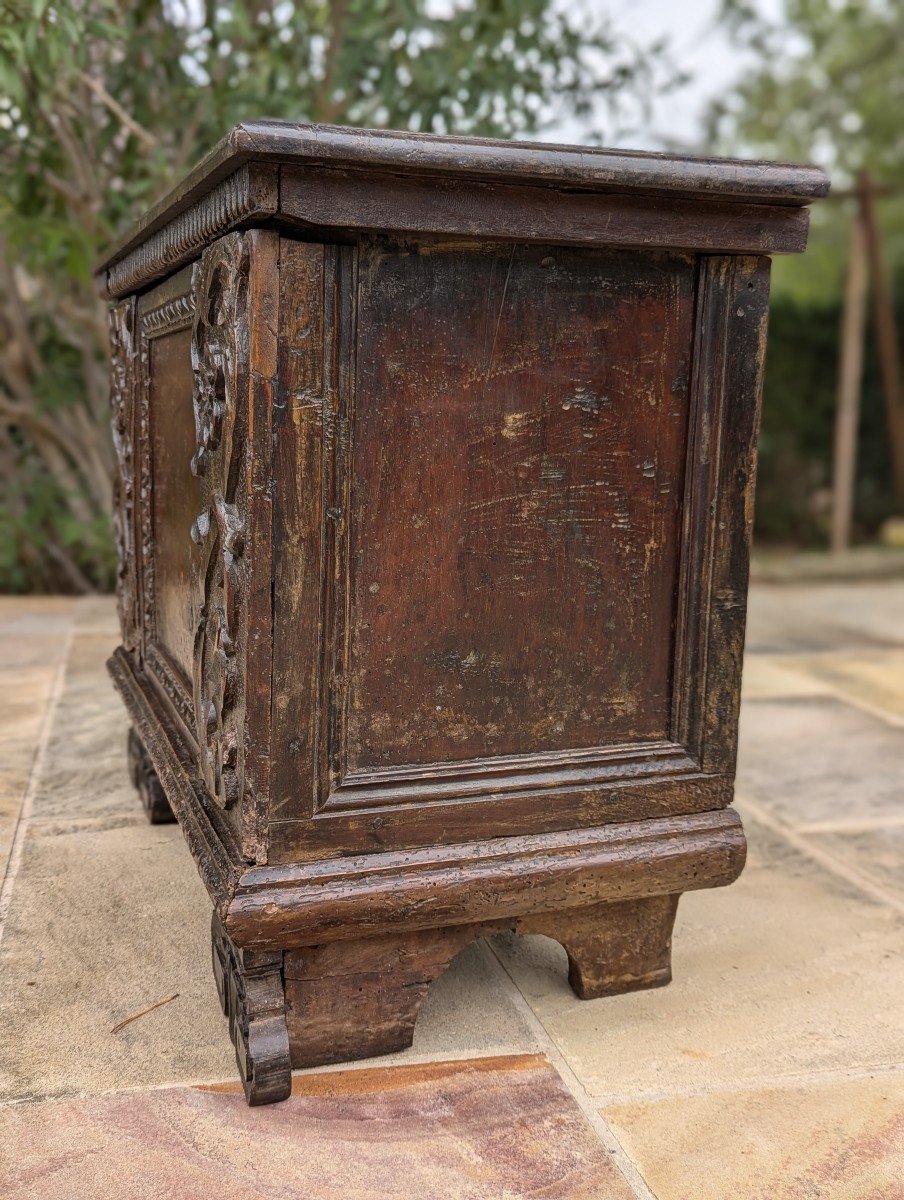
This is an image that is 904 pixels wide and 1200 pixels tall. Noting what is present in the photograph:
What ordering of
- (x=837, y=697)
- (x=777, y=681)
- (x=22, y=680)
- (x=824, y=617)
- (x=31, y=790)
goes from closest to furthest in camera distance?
(x=31, y=790) < (x=22, y=680) < (x=837, y=697) < (x=777, y=681) < (x=824, y=617)

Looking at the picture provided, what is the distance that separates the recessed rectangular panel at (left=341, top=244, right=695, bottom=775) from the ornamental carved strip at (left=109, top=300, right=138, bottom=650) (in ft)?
3.28

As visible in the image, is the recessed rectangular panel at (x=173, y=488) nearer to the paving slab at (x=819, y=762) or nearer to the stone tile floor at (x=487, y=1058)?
the stone tile floor at (x=487, y=1058)

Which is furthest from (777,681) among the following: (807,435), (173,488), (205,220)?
(807,435)

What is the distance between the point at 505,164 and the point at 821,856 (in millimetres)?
1553

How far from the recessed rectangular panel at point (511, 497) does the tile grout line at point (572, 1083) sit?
39 cm

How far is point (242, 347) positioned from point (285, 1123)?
0.91 meters

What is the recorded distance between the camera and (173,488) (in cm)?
190

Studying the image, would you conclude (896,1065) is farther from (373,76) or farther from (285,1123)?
(373,76)

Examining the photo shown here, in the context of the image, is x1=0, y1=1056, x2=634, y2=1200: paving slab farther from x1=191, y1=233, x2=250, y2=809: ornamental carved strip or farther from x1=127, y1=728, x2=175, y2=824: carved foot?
x1=127, y1=728, x2=175, y2=824: carved foot

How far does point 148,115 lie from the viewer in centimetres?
395

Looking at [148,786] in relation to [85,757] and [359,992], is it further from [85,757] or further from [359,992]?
[359,992]

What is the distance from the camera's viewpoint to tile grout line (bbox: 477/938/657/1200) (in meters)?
1.25

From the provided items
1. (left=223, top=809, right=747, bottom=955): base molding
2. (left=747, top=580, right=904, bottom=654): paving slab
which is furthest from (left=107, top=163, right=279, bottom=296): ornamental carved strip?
(left=747, top=580, right=904, bottom=654): paving slab

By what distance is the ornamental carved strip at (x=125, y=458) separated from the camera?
2.23 metres
